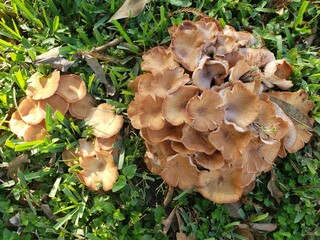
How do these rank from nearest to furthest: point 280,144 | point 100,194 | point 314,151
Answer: point 280,144 < point 100,194 < point 314,151

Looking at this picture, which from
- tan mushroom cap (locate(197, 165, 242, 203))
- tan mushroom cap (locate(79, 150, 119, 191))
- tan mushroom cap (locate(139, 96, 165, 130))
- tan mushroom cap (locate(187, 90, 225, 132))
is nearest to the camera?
tan mushroom cap (locate(187, 90, 225, 132))

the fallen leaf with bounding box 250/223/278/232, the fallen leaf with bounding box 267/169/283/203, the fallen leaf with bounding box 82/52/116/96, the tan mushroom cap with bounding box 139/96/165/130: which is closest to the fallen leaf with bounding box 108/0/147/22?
the fallen leaf with bounding box 82/52/116/96

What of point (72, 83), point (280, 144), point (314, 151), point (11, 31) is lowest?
point (314, 151)

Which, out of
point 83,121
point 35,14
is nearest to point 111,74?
point 83,121

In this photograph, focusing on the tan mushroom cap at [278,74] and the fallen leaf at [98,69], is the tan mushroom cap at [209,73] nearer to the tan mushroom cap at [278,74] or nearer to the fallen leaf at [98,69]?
the tan mushroom cap at [278,74]

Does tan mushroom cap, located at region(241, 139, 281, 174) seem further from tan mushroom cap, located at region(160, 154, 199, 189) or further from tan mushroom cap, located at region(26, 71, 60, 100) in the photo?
tan mushroom cap, located at region(26, 71, 60, 100)

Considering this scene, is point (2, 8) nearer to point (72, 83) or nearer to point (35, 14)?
point (35, 14)
